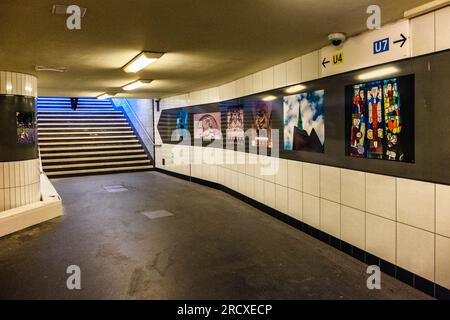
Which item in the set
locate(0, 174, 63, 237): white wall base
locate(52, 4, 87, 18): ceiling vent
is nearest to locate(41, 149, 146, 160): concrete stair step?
locate(0, 174, 63, 237): white wall base

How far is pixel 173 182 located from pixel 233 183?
8.76 ft

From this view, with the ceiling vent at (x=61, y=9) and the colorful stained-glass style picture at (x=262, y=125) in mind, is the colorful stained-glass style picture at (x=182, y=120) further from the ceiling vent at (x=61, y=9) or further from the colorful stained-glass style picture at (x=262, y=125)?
the ceiling vent at (x=61, y=9)

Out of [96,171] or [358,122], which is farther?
[96,171]

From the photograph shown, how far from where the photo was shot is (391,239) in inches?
148

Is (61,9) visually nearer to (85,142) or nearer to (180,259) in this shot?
(180,259)

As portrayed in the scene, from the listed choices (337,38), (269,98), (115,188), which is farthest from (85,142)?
(337,38)

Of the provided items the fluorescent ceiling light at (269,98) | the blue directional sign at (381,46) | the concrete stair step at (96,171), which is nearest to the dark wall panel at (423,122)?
the blue directional sign at (381,46)

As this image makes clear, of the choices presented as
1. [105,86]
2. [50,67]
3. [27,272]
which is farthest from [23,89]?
[27,272]

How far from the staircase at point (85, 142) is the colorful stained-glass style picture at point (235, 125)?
551cm

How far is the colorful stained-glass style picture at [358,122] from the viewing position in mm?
4086

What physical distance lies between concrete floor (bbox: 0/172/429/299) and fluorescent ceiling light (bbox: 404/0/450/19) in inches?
105

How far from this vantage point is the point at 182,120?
10.9 metres

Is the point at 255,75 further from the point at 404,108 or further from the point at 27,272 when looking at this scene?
the point at 27,272

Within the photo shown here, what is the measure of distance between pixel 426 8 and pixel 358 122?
1385 mm
